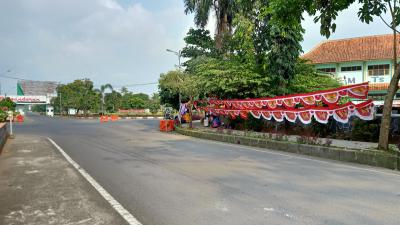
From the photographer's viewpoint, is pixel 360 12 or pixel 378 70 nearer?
pixel 360 12

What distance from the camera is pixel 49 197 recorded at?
6555 millimetres

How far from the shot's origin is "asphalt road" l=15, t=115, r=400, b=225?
530cm

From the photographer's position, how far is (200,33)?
33.7 metres

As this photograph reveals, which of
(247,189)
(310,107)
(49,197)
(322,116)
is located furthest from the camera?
(310,107)

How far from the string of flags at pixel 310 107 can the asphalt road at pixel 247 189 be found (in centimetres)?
401

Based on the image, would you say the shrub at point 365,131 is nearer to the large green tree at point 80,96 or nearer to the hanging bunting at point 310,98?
the hanging bunting at point 310,98

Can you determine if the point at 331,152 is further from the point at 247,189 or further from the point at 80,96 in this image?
the point at 80,96

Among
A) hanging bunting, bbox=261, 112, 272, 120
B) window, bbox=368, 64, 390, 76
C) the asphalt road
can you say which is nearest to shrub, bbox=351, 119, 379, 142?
the asphalt road

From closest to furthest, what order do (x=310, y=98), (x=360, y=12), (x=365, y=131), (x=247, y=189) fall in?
(x=247, y=189), (x=360, y=12), (x=365, y=131), (x=310, y=98)

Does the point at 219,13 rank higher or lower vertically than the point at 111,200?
higher

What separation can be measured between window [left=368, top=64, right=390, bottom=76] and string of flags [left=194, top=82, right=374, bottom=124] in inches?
637

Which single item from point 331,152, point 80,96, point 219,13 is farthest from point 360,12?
point 80,96

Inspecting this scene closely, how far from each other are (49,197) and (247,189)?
3.74 metres

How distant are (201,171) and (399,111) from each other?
12.7 meters
